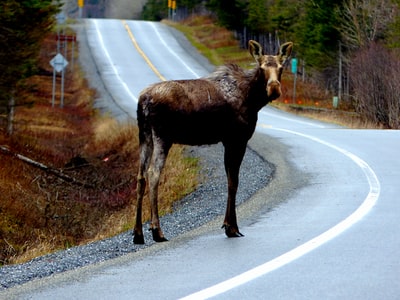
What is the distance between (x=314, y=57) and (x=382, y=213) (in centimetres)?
3999

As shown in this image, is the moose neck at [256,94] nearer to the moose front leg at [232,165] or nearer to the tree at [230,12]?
the moose front leg at [232,165]

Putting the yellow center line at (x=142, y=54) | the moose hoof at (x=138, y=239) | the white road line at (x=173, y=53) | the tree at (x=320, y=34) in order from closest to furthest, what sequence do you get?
the moose hoof at (x=138, y=239)
the tree at (x=320, y=34)
the yellow center line at (x=142, y=54)
the white road line at (x=173, y=53)

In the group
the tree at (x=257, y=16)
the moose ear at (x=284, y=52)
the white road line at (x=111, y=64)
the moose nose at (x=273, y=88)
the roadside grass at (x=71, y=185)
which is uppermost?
the tree at (x=257, y=16)

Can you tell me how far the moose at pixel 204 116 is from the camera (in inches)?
398

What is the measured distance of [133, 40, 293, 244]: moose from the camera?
1012 cm

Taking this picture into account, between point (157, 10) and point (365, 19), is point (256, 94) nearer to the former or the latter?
point (365, 19)

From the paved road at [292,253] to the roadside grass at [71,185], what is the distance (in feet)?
9.62

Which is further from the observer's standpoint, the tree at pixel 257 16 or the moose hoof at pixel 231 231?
the tree at pixel 257 16

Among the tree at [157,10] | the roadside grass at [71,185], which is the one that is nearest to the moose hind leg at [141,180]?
the roadside grass at [71,185]

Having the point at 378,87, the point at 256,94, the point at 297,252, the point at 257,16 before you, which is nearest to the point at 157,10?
the point at 257,16

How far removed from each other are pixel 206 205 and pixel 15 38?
31.7 feet

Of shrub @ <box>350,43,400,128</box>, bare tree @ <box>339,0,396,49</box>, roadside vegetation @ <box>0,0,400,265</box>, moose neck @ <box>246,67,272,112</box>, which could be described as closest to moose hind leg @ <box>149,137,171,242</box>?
moose neck @ <box>246,67,272,112</box>

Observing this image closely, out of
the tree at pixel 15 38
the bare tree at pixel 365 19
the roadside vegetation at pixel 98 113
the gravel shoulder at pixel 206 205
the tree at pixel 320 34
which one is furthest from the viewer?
the tree at pixel 320 34

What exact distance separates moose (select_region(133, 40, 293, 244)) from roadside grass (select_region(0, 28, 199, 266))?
Result: 2895mm
